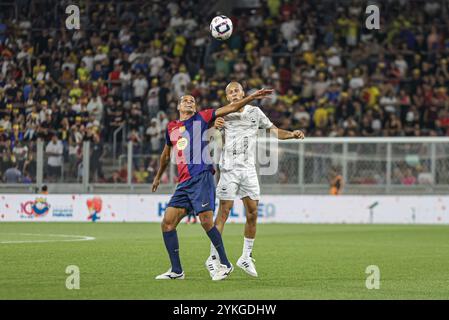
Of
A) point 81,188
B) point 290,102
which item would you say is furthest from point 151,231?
point 290,102

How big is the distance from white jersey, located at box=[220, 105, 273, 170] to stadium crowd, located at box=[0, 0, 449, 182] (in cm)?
1498

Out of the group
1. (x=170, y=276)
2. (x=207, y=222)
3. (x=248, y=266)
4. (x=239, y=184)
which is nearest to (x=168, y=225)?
(x=207, y=222)

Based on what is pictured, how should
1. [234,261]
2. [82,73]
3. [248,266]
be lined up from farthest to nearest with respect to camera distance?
[82,73] < [234,261] < [248,266]

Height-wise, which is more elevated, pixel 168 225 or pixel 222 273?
pixel 168 225

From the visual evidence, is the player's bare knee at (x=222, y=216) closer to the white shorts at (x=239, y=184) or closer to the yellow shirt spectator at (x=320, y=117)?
the white shorts at (x=239, y=184)

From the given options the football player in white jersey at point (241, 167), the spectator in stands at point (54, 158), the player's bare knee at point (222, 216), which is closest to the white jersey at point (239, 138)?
the football player in white jersey at point (241, 167)

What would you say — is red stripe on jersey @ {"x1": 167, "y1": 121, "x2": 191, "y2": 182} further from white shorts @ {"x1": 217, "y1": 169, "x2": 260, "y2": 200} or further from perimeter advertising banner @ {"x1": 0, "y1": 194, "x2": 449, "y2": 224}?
perimeter advertising banner @ {"x1": 0, "y1": 194, "x2": 449, "y2": 224}

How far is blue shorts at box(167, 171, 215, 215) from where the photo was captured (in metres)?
11.7

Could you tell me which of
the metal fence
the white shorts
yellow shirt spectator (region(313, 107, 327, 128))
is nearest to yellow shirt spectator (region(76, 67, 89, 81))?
the metal fence

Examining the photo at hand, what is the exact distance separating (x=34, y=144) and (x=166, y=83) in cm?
653

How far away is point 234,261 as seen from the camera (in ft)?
47.9

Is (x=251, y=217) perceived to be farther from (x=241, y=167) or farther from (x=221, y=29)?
(x=221, y=29)

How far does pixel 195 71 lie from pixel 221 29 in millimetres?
17829

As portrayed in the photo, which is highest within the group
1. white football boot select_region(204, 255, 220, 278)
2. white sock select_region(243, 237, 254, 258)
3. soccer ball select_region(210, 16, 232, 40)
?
soccer ball select_region(210, 16, 232, 40)
